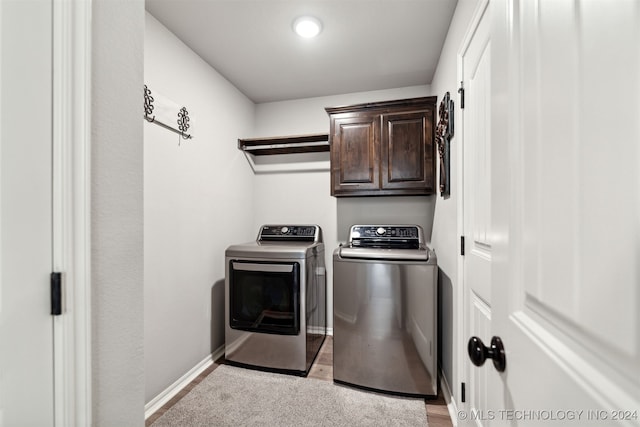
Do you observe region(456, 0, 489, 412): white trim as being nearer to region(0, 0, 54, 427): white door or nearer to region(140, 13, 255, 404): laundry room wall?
region(0, 0, 54, 427): white door

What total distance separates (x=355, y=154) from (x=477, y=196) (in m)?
1.33

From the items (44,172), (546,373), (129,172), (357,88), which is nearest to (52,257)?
(44,172)

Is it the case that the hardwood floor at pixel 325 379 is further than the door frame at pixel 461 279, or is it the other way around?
the hardwood floor at pixel 325 379

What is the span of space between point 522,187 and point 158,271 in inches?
80.6

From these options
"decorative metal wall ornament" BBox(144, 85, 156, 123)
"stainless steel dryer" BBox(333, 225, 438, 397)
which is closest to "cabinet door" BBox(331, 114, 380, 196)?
"stainless steel dryer" BBox(333, 225, 438, 397)

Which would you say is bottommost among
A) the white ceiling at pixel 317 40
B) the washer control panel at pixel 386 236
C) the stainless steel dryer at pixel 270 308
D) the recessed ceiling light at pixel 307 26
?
the stainless steel dryer at pixel 270 308

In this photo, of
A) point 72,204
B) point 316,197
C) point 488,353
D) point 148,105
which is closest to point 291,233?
point 316,197

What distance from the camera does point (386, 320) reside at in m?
1.94

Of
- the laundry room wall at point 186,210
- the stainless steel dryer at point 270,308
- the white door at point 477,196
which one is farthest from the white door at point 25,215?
the stainless steel dryer at point 270,308

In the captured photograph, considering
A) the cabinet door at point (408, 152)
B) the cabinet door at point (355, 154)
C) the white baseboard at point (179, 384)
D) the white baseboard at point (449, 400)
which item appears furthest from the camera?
the cabinet door at point (355, 154)

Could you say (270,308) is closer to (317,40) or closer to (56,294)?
(56,294)

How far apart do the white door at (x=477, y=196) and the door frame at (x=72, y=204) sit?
134 centimetres

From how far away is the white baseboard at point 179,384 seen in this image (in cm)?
176

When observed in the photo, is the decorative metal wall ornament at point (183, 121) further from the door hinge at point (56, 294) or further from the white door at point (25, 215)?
the door hinge at point (56, 294)
